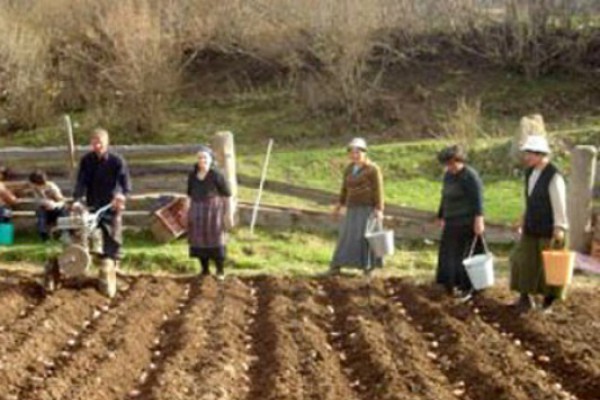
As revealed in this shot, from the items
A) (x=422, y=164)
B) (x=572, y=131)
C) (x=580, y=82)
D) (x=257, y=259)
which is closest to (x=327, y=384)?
(x=257, y=259)

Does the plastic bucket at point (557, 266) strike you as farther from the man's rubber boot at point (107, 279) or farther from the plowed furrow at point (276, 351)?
the man's rubber boot at point (107, 279)

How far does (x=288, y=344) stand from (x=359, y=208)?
3442 mm

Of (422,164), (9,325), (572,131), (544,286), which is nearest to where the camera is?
(9,325)

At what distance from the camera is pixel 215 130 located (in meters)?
23.2

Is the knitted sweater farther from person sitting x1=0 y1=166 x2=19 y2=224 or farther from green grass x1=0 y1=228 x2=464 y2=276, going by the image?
person sitting x1=0 y1=166 x2=19 y2=224

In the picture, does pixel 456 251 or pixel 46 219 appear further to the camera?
pixel 46 219

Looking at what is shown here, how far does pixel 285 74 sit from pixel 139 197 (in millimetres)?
12298

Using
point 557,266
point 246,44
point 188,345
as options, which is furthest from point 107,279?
point 246,44

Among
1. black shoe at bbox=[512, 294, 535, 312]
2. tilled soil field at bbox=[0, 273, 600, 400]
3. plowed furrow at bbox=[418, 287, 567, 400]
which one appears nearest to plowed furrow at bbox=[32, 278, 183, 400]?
tilled soil field at bbox=[0, 273, 600, 400]

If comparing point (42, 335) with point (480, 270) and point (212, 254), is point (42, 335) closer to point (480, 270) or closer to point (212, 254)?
point (212, 254)

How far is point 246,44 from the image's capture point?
26.6 m

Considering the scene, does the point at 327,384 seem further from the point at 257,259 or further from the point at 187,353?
the point at 257,259

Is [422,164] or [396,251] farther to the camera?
[422,164]

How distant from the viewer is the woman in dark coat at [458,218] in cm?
1086
